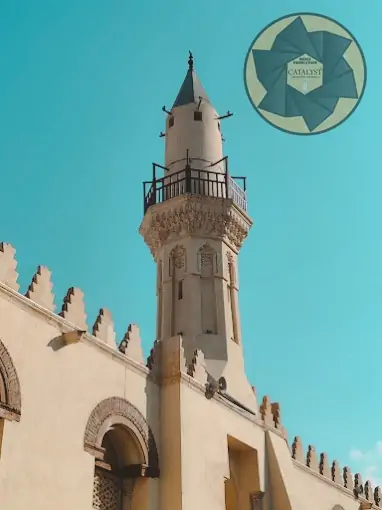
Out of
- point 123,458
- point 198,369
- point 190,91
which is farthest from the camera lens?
point 190,91

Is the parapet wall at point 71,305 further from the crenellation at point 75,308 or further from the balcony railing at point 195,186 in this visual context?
the balcony railing at point 195,186

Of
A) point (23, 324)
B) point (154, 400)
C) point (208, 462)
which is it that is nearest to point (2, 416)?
point (23, 324)

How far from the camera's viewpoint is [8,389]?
34.4ft

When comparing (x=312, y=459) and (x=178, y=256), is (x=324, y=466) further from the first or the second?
(x=178, y=256)

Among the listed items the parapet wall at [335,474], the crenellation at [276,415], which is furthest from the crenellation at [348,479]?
the crenellation at [276,415]

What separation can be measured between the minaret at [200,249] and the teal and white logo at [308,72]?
738 centimetres

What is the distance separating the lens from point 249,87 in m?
13.0

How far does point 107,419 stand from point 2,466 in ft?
9.00

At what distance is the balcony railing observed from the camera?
2058cm

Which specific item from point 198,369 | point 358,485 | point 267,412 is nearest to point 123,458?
point 198,369

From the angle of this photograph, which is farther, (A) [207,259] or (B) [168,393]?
(A) [207,259]

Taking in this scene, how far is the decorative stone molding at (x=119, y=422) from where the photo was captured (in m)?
11.9

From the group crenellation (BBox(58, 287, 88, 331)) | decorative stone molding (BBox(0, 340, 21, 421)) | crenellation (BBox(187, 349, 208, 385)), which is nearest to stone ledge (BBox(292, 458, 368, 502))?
crenellation (BBox(187, 349, 208, 385))

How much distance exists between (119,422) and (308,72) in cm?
700
